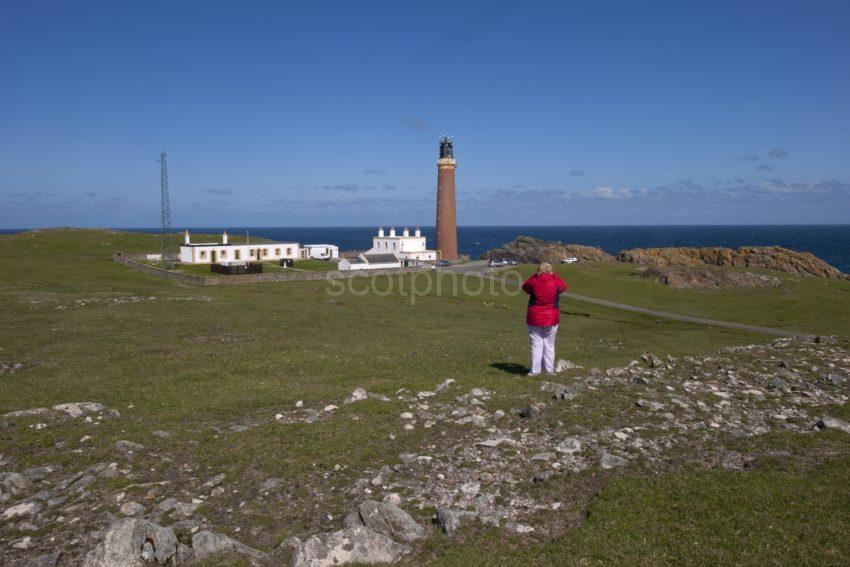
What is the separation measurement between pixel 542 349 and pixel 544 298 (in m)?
2.20

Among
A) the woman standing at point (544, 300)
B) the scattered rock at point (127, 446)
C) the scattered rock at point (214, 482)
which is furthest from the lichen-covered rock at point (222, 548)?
the woman standing at point (544, 300)

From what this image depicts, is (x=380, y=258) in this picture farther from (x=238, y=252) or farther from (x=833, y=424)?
(x=833, y=424)

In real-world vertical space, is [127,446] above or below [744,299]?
above

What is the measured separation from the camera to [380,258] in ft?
272

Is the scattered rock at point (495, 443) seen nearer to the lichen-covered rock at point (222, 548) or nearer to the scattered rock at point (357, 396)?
the scattered rock at point (357, 396)

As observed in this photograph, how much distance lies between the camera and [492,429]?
12.7m

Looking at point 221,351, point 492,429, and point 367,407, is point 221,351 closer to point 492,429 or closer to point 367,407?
point 367,407

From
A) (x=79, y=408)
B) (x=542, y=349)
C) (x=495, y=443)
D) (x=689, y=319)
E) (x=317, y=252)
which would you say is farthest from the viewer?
(x=317, y=252)

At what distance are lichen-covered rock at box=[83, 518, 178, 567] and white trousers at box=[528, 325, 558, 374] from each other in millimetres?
12393

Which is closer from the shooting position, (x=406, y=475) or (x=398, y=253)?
(x=406, y=475)

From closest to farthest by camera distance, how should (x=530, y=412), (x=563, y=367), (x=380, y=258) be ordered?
(x=530, y=412) < (x=563, y=367) < (x=380, y=258)

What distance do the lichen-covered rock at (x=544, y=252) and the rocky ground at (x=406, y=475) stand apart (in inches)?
3921

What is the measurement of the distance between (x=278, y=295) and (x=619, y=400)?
41109mm

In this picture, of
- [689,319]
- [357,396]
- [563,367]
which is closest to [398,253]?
[689,319]
